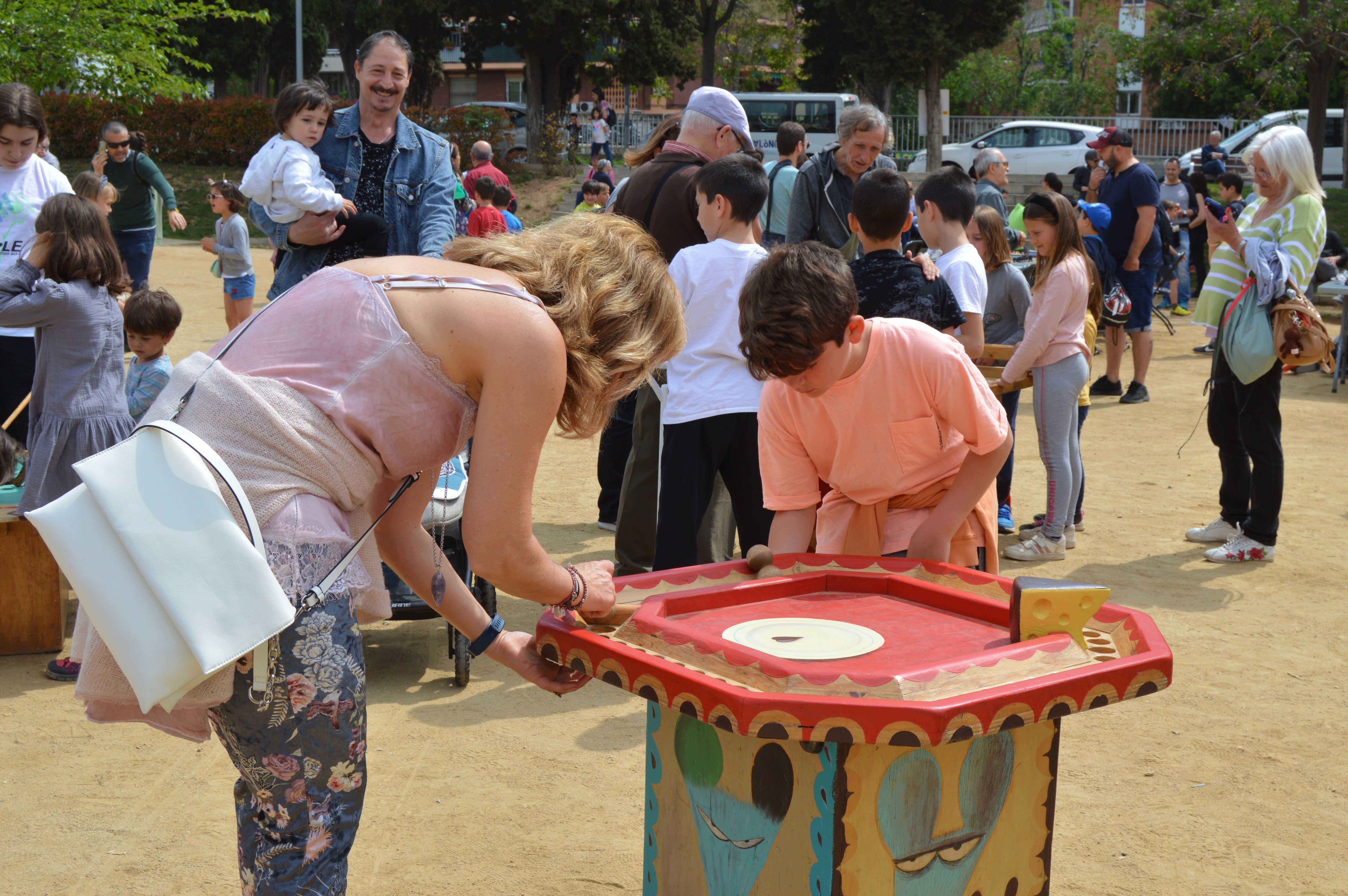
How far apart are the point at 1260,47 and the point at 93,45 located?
22001mm

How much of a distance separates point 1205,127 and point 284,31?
1070 inches

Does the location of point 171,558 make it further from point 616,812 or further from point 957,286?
point 957,286

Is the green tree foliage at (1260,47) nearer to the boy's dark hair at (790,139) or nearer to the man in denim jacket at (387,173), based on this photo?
the boy's dark hair at (790,139)

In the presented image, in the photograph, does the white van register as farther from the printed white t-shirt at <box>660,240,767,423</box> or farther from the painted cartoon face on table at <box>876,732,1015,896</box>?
the painted cartoon face on table at <box>876,732,1015,896</box>

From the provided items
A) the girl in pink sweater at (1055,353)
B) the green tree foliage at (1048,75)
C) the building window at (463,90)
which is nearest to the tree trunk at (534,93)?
the green tree foliage at (1048,75)

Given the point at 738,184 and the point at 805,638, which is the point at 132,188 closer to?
the point at 738,184

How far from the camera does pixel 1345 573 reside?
5227mm

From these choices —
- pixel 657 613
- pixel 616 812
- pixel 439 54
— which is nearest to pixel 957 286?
pixel 616 812

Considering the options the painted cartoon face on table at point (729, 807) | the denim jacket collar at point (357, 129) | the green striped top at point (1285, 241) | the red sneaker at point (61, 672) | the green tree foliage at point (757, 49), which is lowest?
the red sneaker at point (61, 672)

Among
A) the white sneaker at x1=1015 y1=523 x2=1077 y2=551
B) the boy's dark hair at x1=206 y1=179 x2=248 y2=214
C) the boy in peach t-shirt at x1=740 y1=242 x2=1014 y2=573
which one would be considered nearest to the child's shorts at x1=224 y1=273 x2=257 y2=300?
the boy's dark hair at x1=206 y1=179 x2=248 y2=214

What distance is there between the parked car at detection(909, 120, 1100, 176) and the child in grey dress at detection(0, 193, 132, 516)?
2149 centimetres

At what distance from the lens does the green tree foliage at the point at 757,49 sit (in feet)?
122

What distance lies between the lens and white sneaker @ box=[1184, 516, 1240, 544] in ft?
18.6

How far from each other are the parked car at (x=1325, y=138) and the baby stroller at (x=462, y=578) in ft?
60.6
